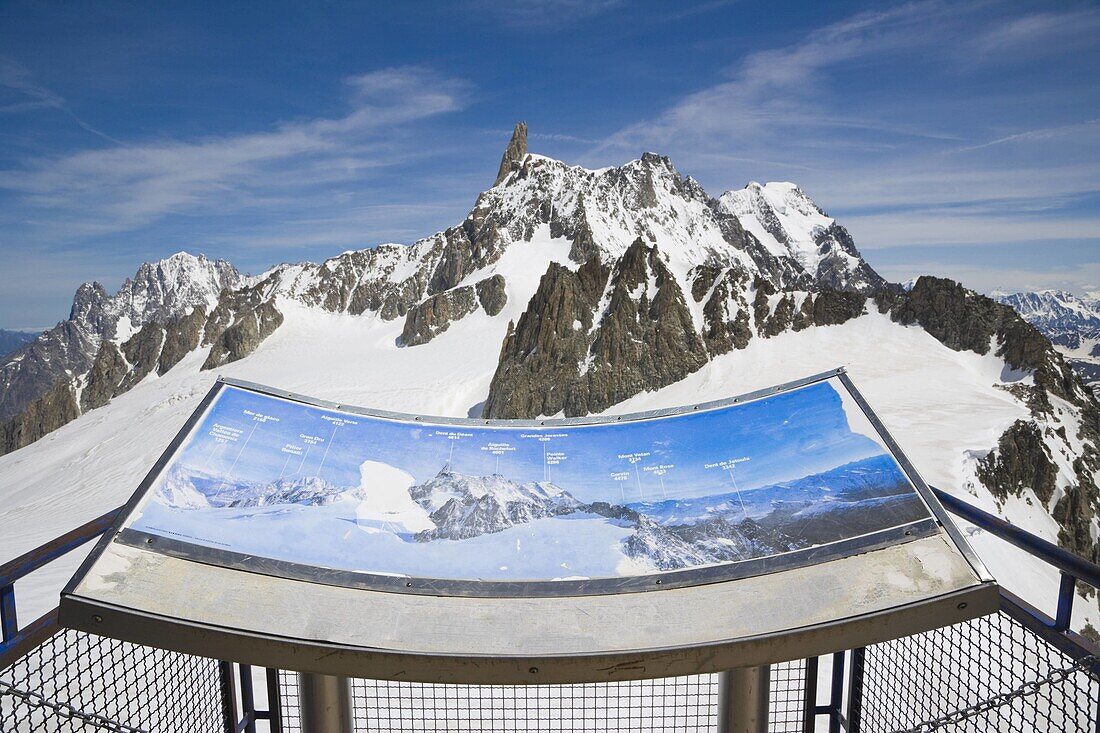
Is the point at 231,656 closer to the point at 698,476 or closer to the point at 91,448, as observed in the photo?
the point at 698,476

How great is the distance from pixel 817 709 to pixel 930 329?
130 ft

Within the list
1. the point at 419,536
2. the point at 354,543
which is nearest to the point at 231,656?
the point at 354,543

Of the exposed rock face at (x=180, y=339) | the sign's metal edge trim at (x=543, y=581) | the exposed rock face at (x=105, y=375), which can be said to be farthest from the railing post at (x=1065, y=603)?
the exposed rock face at (x=105, y=375)

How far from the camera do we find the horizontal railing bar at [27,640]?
7.27ft

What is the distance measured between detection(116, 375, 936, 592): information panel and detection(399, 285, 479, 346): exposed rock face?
207 feet

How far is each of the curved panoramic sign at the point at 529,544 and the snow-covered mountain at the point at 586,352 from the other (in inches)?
17.0

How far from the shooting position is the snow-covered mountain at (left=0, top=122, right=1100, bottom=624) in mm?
22703

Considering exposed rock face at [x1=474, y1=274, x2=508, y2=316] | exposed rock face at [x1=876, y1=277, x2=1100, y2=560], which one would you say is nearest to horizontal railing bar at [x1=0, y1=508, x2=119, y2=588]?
exposed rock face at [x1=876, y1=277, x2=1100, y2=560]

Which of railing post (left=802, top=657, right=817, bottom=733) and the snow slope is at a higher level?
railing post (left=802, top=657, right=817, bottom=733)

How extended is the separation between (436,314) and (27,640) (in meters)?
65.4

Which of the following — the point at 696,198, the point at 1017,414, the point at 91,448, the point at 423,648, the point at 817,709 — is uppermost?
the point at 696,198

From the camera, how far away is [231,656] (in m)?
2.33

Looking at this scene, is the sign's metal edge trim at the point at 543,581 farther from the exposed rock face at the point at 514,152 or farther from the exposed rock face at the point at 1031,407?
the exposed rock face at the point at 514,152

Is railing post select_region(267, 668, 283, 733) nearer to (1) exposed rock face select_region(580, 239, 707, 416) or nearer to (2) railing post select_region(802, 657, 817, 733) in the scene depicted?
(2) railing post select_region(802, 657, 817, 733)
